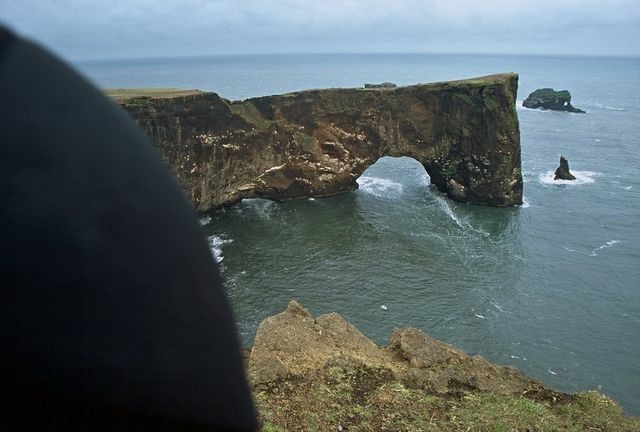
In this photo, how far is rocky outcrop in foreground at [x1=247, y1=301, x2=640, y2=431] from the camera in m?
7.27

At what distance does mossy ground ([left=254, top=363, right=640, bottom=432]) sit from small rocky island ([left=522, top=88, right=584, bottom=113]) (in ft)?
263

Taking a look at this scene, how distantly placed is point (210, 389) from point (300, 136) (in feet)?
119

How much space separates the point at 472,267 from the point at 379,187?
49.3 feet

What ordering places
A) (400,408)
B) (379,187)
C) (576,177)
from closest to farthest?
1. (400,408)
2. (379,187)
3. (576,177)

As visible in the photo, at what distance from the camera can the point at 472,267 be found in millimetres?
24953

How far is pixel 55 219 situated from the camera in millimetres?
837

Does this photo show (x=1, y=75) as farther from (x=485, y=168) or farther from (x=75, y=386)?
(x=485, y=168)

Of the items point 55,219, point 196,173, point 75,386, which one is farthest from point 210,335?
point 196,173

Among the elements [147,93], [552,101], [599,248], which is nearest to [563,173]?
[599,248]

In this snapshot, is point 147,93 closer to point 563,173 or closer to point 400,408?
point 400,408

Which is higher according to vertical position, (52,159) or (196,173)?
(52,159)

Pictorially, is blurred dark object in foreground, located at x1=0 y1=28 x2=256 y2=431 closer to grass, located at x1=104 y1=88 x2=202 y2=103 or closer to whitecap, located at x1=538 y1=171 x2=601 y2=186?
grass, located at x1=104 y1=88 x2=202 y2=103

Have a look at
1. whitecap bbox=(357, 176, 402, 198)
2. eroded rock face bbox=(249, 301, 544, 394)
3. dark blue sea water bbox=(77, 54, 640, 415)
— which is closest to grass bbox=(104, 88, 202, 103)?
dark blue sea water bbox=(77, 54, 640, 415)

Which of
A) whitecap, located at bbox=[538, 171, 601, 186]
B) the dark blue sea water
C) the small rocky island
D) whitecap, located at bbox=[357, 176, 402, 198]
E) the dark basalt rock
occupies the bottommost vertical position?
the dark blue sea water
